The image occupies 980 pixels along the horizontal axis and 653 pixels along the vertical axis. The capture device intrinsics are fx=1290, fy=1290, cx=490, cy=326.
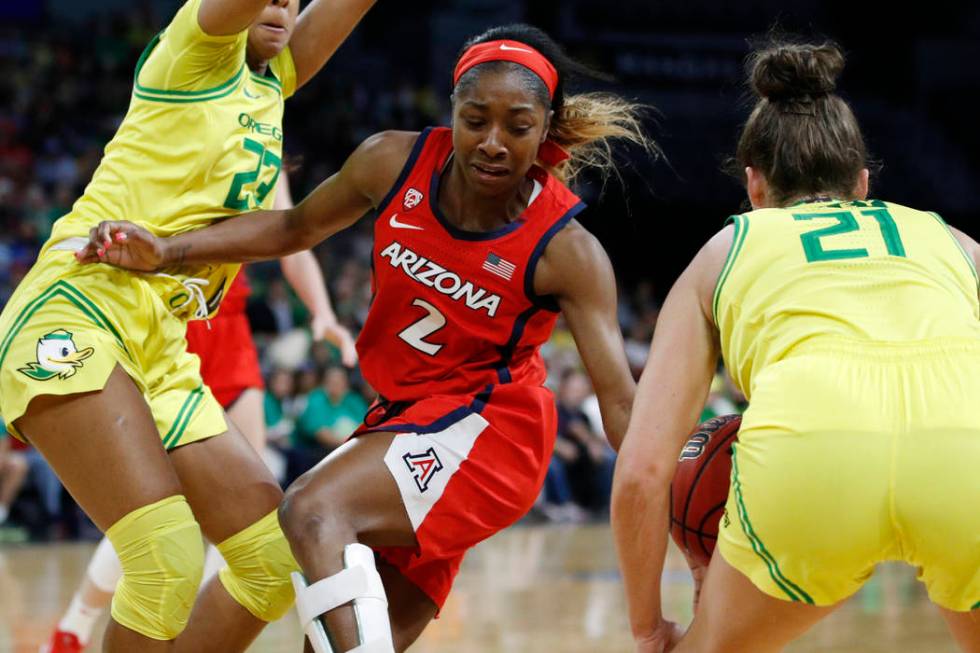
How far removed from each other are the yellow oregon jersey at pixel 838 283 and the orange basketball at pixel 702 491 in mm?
329

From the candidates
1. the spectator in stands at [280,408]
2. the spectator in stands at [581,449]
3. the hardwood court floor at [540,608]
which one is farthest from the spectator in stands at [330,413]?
the spectator in stands at [581,449]

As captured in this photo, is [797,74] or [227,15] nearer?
[797,74]

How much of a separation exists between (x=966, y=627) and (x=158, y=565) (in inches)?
72.3

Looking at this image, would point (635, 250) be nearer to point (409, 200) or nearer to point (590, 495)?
point (590, 495)

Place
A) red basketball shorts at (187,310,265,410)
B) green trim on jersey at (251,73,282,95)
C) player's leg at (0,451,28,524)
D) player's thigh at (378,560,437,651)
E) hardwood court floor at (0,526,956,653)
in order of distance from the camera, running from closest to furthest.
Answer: player's thigh at (378,560,437,651) → green trim on jersey at (251,73,282,95) → red basketball shorts at (187,310,265,410) → hardwood court floor at (0,526,956,653) → player's leg at (0,451,28,524)

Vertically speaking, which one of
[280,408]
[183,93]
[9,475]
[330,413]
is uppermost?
[183,93]

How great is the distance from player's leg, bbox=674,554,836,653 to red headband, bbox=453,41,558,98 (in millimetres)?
1314

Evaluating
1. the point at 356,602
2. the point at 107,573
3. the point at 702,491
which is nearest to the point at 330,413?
the point at 107,573

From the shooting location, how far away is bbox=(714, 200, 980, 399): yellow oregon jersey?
2385 millimetres

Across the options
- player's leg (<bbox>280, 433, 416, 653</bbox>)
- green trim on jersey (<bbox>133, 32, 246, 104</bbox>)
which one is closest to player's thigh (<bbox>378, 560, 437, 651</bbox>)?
player's leg (<bbox>280, 433, 416, 653</bbox>)

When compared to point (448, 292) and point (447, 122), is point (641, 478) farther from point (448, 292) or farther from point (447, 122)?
point (447, 122)

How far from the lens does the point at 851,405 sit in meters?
2.31

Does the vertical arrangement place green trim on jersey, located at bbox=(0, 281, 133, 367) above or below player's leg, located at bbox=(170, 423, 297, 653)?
above

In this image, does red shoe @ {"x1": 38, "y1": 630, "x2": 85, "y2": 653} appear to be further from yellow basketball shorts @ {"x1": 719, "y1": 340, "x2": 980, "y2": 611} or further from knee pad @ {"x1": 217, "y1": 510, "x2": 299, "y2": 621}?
yellow basketball shorts @ {"x1": 719, "y1": 340, "x2": 980, "y2": 611}
